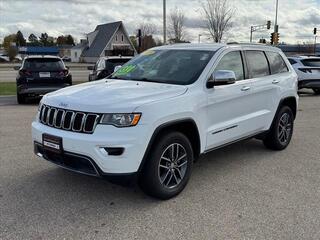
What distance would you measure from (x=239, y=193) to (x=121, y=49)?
6737 cm

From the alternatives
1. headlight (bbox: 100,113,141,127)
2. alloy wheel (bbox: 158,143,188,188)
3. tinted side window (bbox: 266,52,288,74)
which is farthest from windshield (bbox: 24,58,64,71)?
headlight (bbox: 100,113,141,127)

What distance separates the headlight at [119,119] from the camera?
3896 mm

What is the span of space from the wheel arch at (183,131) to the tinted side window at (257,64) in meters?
1.59

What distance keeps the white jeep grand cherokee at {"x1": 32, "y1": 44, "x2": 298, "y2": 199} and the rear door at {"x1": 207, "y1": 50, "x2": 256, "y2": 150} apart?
0.04 feet

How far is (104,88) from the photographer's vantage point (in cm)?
462

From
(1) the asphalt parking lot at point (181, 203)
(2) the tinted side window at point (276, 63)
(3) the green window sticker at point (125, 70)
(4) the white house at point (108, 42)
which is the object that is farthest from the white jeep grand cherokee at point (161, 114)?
(4) the white house at point (108, 42)

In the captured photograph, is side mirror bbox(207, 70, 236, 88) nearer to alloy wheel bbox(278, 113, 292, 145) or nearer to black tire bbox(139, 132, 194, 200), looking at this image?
black tire bbox(139, 132, 194, 200)

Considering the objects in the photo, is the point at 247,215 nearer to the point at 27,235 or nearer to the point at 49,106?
the point at 27,235

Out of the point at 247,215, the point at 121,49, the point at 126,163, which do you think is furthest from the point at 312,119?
the point at 121,49

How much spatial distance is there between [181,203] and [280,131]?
9.60 ft

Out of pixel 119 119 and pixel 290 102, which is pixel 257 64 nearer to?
pixel 290 102

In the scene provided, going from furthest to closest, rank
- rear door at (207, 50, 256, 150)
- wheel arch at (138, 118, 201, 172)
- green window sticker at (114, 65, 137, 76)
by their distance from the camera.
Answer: green window sticker at (114, 65, 137, 76) → rear door at (207, 50, 256, 150) → wheel arch at (138, 118, 201, 172)

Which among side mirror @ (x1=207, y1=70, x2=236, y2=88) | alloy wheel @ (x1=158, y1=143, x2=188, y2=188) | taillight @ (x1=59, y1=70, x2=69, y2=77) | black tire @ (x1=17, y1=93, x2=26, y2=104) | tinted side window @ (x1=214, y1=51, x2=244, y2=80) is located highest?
tinted side window @ (x1=214, y1=51, x2=244, y2=80)

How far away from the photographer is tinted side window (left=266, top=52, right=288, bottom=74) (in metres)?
6.35
